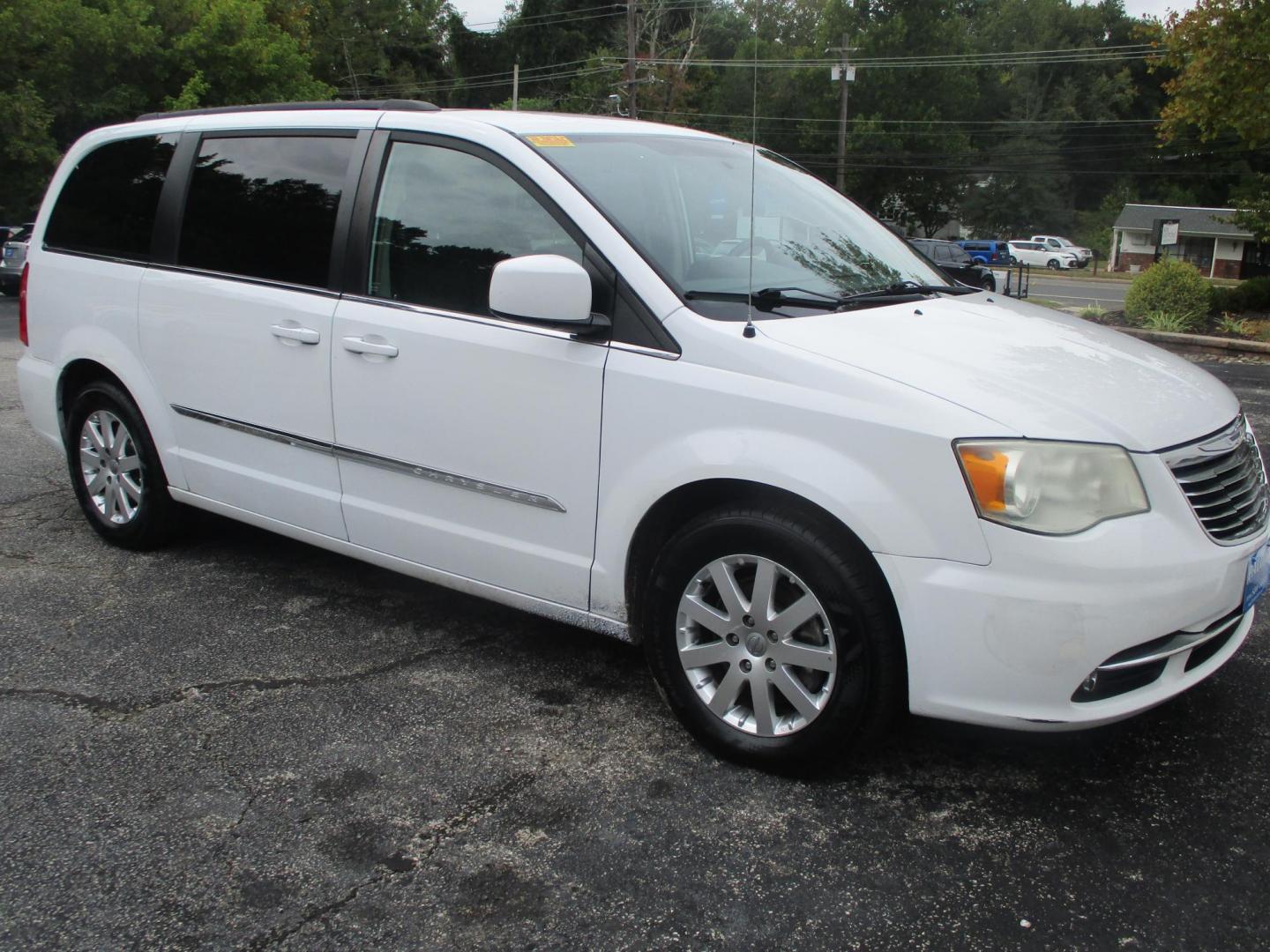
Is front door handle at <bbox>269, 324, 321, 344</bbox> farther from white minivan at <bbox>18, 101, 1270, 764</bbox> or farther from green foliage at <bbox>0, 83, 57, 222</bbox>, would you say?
green foliage at <bbox>0, 83, 57, 222</bbox>

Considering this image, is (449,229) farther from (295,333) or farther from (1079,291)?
(1079,291)

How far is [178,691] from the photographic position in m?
3.63

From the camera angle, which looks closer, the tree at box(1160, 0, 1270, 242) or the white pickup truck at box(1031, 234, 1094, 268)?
the tree at box(1160, 0, 1270, 242)

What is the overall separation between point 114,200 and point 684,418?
308 centimetres

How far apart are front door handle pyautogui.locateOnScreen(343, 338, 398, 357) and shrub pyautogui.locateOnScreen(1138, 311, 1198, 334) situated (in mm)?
13559

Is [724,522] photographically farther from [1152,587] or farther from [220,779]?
[220,779]

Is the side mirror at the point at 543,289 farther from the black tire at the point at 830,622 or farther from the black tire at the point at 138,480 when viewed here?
the black tire at the point at 138,480

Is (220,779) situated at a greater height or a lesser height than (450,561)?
lesser

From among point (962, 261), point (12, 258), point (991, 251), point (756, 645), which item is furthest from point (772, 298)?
point (991, 251)

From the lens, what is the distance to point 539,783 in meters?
3.08

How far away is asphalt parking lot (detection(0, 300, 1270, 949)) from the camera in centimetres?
249

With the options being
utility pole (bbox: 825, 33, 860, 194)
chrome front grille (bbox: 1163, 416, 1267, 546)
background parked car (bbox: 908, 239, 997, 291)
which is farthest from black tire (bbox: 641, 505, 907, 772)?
utility pole (bbox: 825, 33, 860, 194)

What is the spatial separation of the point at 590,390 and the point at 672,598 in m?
0.65

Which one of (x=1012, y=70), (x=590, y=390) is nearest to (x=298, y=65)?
(x=590, y=390)
